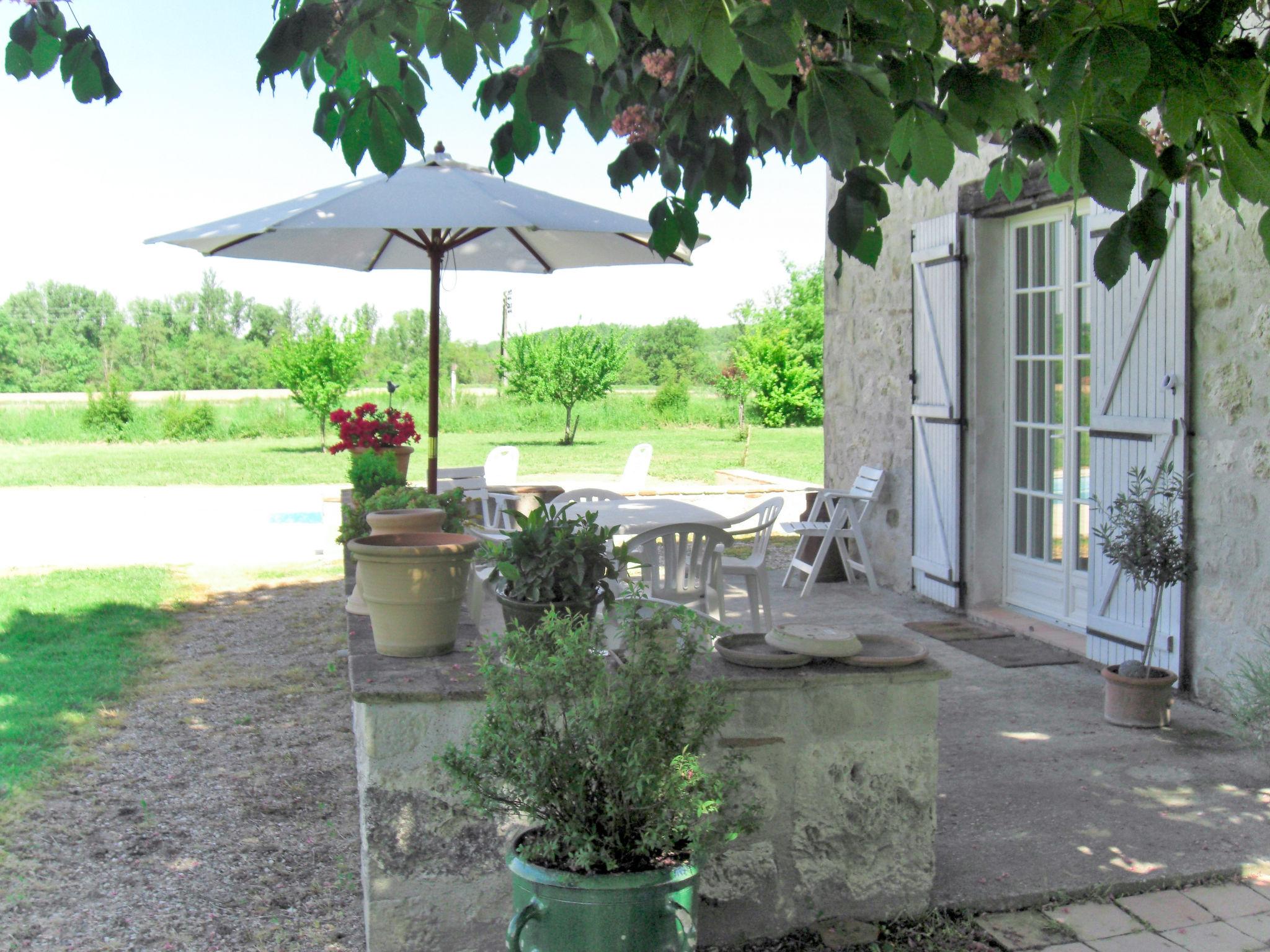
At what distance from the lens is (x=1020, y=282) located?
5.89m

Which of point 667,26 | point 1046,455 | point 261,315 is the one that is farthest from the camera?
point 261,315

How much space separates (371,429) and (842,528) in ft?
10.2

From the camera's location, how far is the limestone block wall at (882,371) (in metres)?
6.68

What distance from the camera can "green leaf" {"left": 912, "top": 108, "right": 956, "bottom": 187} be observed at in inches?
64.3

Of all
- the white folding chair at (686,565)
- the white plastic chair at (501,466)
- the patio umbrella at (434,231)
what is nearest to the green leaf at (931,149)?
the patio umbrella at (434,231)

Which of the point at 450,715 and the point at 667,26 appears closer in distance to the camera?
the point at 667,26

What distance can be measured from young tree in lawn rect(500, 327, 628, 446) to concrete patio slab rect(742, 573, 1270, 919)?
18573mm

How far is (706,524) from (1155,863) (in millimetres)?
2205

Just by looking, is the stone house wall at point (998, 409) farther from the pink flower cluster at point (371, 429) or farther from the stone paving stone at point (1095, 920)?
the pink flower cluster at point (371, 429)

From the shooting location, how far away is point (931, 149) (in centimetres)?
164

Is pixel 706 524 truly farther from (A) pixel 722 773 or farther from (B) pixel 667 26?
(B) pixel 667 26

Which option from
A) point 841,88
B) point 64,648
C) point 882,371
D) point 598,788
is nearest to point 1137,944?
point 598,788

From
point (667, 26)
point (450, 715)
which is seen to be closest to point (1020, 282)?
point (450, 715)

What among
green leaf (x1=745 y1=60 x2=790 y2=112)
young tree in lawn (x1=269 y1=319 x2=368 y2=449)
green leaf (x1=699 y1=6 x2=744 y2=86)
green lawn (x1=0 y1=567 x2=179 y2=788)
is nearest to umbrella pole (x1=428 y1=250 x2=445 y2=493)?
green lawn (x1=0 y1=567 x2=179 y2=788)
